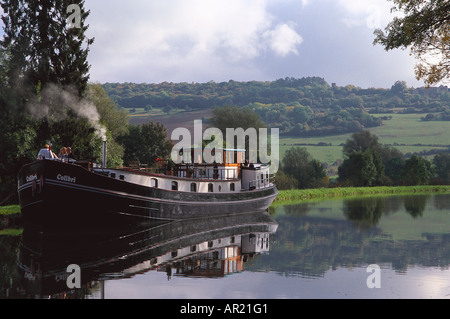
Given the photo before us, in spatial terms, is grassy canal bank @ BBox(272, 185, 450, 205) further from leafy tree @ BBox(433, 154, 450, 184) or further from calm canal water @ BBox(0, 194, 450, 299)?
calm canal water @ BBox(0, 194, 450, 299)

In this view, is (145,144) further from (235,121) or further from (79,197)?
(79,197)

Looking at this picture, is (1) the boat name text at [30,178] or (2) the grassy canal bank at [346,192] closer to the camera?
(1) the boat name text at [30,178]

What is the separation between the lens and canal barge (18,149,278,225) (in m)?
23.6

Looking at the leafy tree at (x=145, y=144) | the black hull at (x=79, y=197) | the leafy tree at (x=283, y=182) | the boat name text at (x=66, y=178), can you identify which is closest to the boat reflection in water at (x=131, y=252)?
Answer: the black hull at (x=79, y=197)

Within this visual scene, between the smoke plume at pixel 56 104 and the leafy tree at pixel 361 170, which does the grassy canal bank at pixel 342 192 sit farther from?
the smoke plume at pixel 56 104

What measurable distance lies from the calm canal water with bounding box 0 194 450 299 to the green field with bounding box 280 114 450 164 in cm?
7844

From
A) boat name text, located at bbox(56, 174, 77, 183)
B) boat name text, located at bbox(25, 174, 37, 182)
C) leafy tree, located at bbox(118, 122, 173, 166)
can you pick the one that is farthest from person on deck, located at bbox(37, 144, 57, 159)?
leafy tree, located at bbox(118, 122, 173, 166)

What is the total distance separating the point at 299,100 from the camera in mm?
167250

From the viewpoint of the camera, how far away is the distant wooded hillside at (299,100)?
138 meters

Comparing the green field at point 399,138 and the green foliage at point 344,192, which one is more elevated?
the green field at point 399,138

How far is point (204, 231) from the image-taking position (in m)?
26.3

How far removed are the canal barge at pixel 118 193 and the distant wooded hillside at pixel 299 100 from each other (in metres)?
92.2

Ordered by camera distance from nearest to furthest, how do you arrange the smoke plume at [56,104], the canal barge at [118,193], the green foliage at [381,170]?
the canal barge at [118,193] → the smoke plume at [56,104] → the green foliage at [381,170]

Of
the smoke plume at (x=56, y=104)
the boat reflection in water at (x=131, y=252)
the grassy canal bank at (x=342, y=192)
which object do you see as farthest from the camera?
the grassy canal bank at (x=342, y=192)
